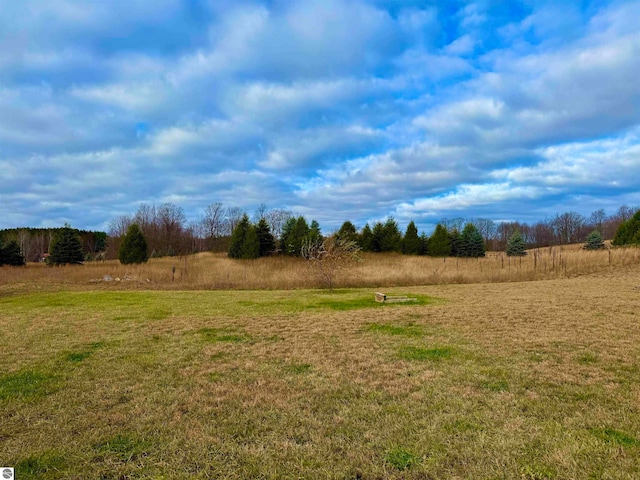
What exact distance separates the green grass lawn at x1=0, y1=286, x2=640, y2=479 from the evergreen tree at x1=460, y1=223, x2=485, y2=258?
101 ft

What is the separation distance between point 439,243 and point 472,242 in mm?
5515

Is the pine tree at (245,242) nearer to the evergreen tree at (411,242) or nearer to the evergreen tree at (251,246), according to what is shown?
the evergreen tree at (251,246)

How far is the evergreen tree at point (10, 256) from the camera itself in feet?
101

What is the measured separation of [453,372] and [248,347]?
334cm

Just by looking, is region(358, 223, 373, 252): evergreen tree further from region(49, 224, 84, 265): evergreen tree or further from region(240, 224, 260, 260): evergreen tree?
region(49, 224, 84, 265): evergreen tree

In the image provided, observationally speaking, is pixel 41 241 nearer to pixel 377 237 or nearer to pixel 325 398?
pixel 377 237

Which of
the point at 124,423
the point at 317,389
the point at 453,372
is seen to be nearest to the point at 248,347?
the point at 317,389

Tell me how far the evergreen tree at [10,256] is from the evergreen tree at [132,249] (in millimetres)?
12676

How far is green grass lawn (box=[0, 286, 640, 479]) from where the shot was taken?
2.64 metres

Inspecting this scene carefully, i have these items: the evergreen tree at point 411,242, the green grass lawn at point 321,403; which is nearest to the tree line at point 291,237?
the evergreen tree at point 411,242

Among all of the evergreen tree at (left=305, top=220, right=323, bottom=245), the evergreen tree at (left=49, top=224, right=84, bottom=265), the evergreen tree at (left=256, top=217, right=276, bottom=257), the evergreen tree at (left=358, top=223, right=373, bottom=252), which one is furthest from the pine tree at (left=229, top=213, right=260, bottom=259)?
the evergreen tree at (left=49, top=224, right=84, bottom=265)

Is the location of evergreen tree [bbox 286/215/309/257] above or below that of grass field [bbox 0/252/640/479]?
above

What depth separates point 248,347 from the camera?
6.11 metres

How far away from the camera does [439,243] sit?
1345 inches
